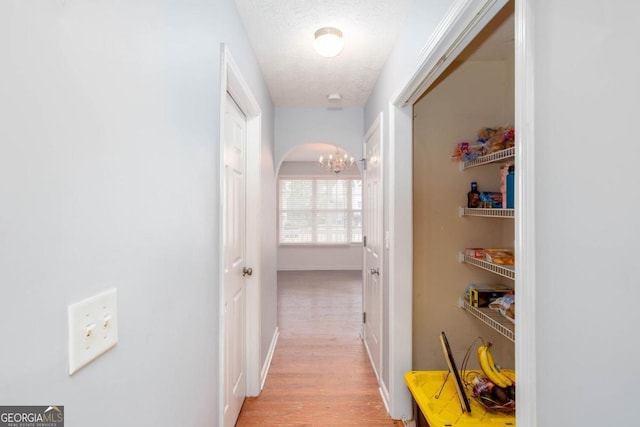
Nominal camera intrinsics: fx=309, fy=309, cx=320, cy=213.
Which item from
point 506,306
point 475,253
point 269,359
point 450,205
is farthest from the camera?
point 269,359

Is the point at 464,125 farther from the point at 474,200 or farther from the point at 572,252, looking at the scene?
the point at 572,252

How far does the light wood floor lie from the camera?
6.78 ft

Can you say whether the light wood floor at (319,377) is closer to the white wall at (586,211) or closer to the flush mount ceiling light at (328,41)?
the white wall at (586,211)

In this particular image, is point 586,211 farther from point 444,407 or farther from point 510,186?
point 444,407

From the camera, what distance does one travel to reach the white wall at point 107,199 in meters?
0.47

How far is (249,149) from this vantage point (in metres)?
2.32

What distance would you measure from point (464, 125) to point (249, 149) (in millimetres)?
1626

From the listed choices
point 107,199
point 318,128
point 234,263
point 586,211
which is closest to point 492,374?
point 586,211

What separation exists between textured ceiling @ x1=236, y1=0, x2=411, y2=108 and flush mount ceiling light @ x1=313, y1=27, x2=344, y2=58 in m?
0.04

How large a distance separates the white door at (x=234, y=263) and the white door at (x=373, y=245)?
1049mm

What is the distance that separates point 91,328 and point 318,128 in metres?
3.07

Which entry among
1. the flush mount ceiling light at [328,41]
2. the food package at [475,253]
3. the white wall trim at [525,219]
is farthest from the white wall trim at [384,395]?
the flush mount ceiling light at [328,41]

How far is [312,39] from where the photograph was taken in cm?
204

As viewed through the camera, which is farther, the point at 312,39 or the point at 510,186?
the point at 312,39
